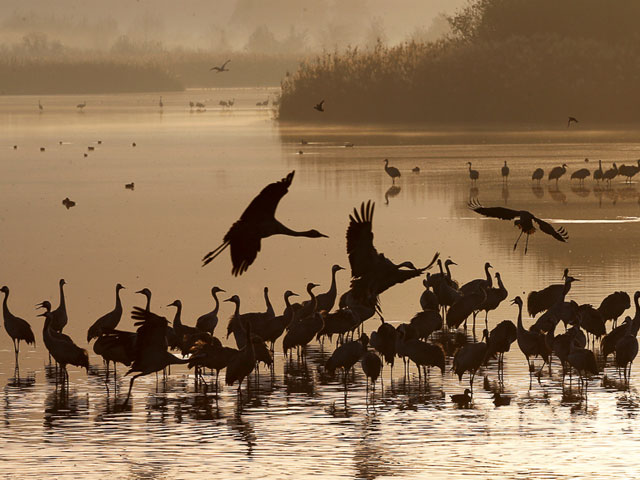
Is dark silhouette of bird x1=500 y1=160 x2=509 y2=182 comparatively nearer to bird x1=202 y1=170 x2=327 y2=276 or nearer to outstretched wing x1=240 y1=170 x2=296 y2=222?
bird x1=202 y1=170 x2=327 y2=276

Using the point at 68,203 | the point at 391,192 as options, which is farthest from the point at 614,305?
the point at 68,203

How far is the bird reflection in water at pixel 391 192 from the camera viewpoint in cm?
3247

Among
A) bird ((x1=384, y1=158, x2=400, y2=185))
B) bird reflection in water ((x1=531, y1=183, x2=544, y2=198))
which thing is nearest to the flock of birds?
bird reflection in water ((x1=531, y1=183, x2=544, y2=198))

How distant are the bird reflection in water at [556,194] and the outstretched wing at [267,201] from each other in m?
22.2

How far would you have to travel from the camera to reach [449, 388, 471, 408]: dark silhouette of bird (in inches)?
557

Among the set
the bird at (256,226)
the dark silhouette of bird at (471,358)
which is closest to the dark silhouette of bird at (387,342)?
the dark silhouette of bird at (471,358)

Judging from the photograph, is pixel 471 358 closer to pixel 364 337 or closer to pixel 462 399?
pixel 462 399

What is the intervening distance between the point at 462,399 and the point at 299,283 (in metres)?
6.61

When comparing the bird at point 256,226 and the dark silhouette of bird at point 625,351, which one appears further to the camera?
the dark silhouette of bird at point 625,351

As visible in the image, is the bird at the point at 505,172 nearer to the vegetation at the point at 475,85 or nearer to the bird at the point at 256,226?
the vegetation at the point at 475,85

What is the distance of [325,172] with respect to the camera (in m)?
39.2

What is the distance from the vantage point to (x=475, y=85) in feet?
201

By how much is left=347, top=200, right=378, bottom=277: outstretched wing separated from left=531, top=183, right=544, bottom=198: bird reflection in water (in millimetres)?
20200

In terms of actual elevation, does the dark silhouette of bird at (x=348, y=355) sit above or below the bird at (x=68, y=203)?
below
